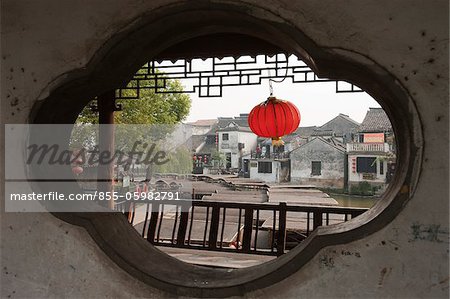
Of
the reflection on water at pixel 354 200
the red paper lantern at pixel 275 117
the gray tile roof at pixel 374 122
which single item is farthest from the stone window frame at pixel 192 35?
the gray tile roof at pixel 374 122

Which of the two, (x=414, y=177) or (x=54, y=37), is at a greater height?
(x=54, y=37)

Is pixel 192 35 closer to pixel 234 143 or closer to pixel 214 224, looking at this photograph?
pixel 214 224

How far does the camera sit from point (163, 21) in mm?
2082

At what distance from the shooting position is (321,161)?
60.1 ft

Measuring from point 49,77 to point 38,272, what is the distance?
1.21 metres

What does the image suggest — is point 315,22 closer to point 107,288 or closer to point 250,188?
point 107,288

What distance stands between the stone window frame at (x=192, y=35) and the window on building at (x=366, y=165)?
48.2ft

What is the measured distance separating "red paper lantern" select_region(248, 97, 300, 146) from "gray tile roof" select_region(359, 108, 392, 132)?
47.6 ft

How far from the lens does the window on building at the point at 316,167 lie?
18.3 m

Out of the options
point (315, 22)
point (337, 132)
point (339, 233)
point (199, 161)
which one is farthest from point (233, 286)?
point (199, 161)

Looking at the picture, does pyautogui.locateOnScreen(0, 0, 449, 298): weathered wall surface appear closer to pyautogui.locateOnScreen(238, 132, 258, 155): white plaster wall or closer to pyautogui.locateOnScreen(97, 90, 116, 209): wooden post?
pyautogui.locateOnScreen(97, 90, 116, 209): wooden post

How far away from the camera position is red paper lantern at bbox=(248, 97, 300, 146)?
4.34 m

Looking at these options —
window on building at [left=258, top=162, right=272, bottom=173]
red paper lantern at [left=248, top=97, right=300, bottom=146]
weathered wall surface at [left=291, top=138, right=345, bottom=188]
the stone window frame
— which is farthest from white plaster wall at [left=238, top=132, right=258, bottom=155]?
the stone window frame

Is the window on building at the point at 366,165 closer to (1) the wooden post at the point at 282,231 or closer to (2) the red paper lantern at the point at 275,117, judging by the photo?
(2) the red paper lantern at the point at 275,117
